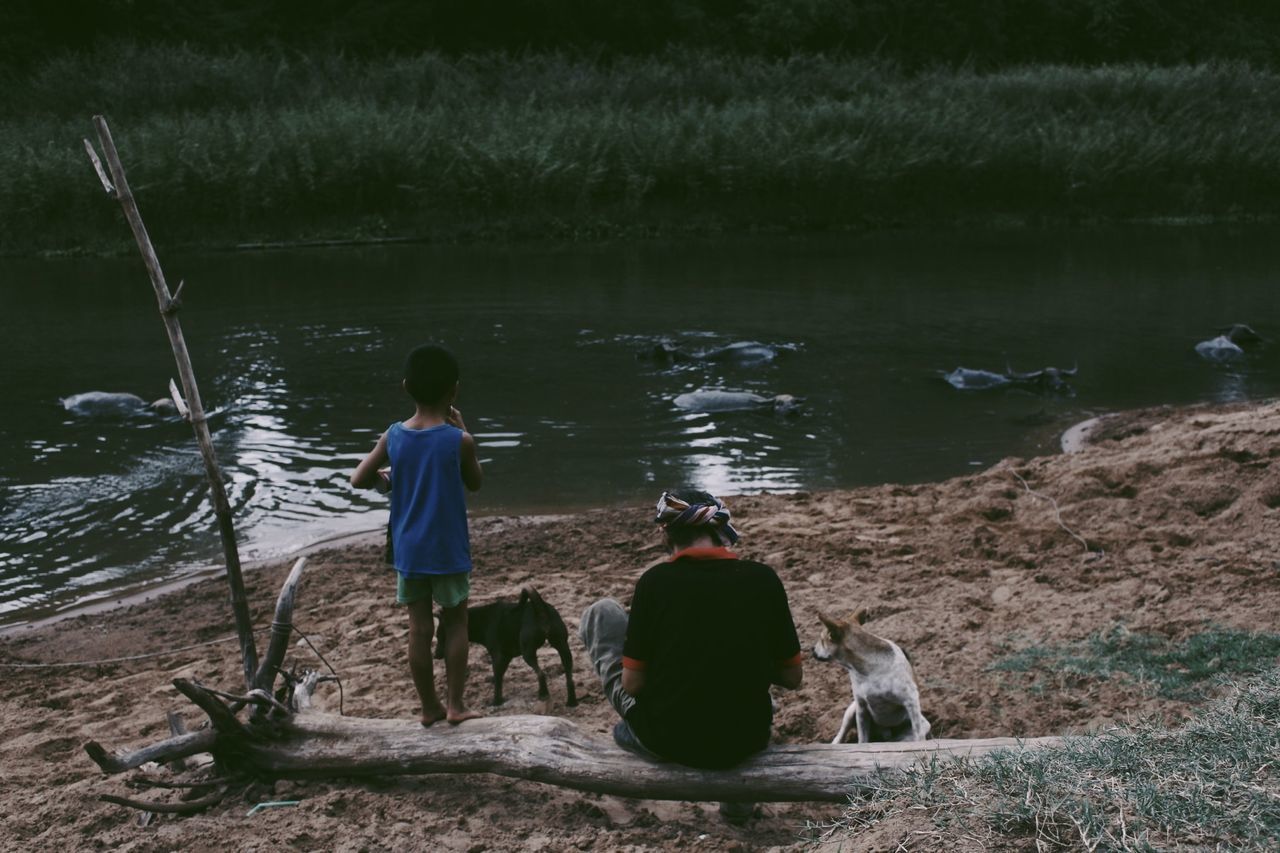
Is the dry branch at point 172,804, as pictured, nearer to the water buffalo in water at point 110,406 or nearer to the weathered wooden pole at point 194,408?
the weathered wooden pole at point 194,408

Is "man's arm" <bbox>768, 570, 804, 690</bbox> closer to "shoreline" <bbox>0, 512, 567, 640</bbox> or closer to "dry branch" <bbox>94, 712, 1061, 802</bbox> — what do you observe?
"dry branch" <bbox>94, 712, 1061, 802</bbox>

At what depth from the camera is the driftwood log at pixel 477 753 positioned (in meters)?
4.41

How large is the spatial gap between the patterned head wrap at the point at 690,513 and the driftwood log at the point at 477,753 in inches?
35.9

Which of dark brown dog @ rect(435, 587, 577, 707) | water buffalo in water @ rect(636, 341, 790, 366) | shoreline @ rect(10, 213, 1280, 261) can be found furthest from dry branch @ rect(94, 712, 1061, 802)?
shoreline @ rect(10, 213, 1280, 261)

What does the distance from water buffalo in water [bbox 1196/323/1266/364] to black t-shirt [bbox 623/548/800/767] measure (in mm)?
12932

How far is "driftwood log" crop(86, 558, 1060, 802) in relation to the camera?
441cm

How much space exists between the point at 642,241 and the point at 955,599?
21.3 m

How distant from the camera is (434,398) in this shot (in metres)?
4.81

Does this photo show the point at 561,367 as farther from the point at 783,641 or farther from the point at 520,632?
the point at 783,641

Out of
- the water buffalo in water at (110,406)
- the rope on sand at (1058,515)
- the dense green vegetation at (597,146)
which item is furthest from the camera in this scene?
the dense green vegetation at (597,146)

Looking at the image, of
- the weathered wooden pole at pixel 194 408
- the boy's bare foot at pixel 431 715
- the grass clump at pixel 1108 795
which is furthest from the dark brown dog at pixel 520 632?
the grass clump at pixel 1108 795

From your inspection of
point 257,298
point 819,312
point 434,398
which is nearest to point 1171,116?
point 819,312

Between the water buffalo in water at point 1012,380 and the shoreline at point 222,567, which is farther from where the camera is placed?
the water buffalo in water at point 1012,380

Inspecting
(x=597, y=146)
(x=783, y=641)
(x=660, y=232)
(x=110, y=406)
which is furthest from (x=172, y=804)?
(x=597, y=146)
